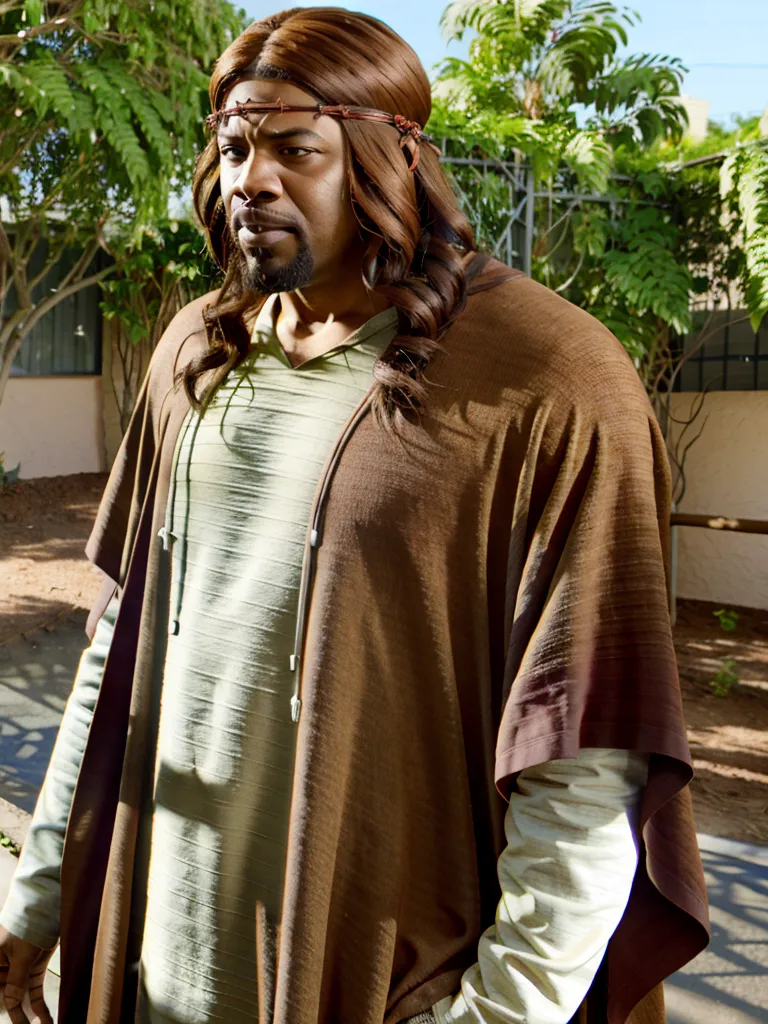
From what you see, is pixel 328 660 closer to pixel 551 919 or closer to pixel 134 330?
pixel 551 919

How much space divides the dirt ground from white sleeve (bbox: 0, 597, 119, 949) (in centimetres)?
367

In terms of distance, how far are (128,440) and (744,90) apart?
31.2 m

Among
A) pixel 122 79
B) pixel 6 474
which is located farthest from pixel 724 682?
pixel 6 474

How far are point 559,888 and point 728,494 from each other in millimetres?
7951

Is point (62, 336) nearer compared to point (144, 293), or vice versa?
point (144, 293)

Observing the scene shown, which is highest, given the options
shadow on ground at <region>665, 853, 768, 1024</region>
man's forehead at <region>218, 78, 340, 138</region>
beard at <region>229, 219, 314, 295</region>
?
man's forehead at <region>218, 78, 340, 138</region>

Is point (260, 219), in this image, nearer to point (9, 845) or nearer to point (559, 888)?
point (559, 888)

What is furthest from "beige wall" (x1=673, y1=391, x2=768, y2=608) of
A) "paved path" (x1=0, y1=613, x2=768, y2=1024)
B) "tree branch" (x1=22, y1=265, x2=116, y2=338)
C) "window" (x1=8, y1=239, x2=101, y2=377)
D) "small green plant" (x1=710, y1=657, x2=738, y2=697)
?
"window" (x1=8, y1=239, x2=101, y2=377)

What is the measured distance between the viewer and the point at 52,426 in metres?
11.0

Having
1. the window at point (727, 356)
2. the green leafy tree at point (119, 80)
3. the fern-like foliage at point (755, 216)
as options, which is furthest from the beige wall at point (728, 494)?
the green leafy tree at point (119, 80)

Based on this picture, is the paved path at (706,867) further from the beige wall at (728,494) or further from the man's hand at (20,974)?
the beige wall at (728,494)

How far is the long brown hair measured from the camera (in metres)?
1.28

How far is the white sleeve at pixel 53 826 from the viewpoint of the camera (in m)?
1.61

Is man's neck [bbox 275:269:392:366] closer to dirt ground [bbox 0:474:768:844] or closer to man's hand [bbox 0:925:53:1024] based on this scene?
man's hand [bbox 0:925:53:1024]
